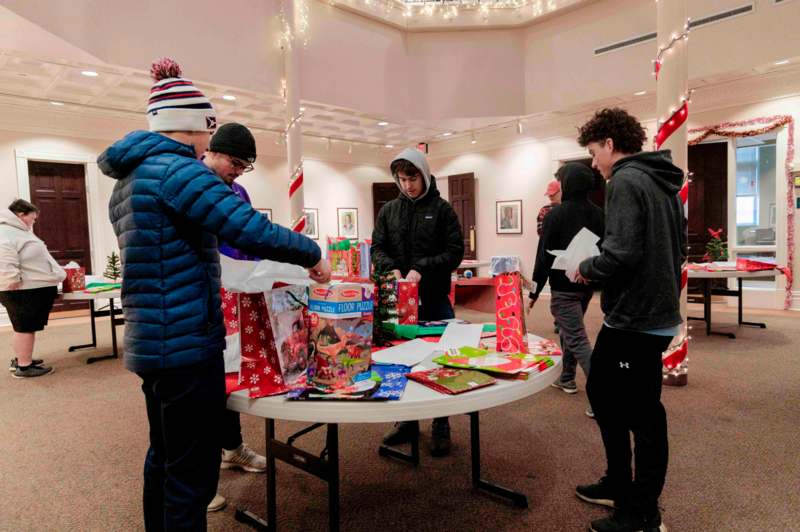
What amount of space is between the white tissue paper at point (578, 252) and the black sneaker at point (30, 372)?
Result: 511 centimetres

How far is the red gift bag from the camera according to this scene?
484 centimetres

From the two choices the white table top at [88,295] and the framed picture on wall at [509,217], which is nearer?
the white table top at [88,295]

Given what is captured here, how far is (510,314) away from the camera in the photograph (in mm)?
1588

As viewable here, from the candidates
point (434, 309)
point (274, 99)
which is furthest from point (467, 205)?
point (434, 309)

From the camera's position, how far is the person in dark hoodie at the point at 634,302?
1702 millimetres

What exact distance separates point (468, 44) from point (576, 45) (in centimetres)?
177

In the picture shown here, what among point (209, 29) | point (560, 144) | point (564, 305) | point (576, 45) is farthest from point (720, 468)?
point (560, 144)

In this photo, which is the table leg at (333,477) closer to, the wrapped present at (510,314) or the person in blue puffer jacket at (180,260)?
the person in blue puffer jacket at (180,260)

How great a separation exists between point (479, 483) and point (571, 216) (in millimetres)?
1884

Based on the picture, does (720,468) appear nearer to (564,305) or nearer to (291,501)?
(564,305)

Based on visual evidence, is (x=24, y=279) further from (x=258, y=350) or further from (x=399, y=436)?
(x=258, y=350)

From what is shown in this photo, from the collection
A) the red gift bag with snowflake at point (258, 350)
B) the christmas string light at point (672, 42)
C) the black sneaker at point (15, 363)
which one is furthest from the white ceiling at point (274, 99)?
the red gift bag with snowflake at point (258, 350)

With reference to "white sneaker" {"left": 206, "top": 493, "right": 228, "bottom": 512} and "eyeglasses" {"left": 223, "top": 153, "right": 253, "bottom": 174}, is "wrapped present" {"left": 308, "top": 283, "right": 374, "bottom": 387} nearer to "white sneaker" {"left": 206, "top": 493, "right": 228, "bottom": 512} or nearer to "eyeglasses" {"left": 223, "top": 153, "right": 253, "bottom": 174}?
"eyeglasses" {"left": 223, "top": 153, "right": 253, "bottom": 174}

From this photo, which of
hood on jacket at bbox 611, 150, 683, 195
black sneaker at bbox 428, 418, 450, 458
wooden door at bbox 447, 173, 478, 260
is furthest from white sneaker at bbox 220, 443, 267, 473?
wooden door at bbox 447, 173, 478, 260
